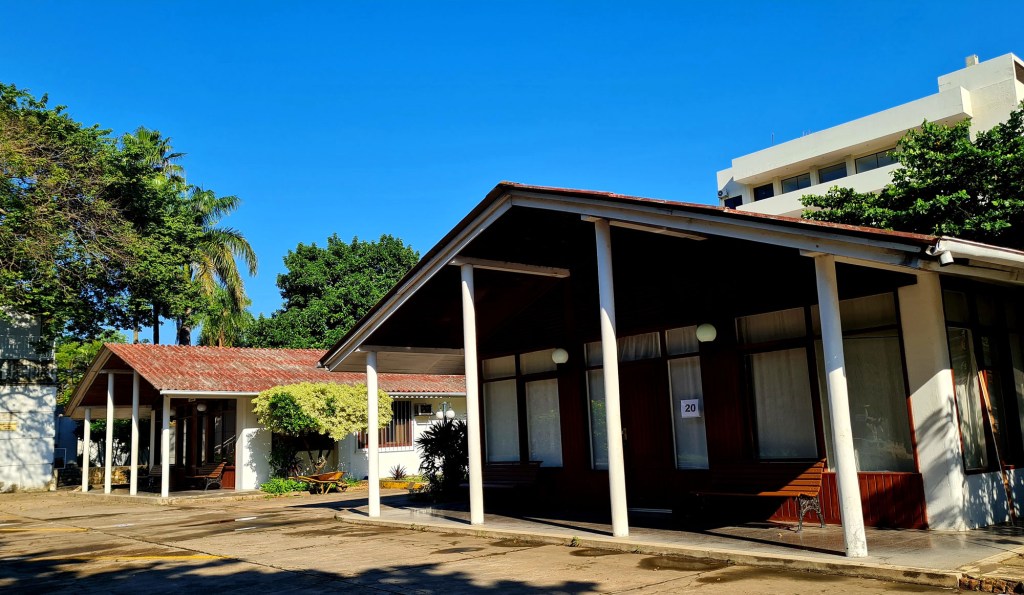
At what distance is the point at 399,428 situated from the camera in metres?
25.6

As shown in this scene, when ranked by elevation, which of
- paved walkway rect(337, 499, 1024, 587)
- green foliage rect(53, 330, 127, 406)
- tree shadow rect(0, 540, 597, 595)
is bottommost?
tree shadow rect(0, 540, 597, 595)

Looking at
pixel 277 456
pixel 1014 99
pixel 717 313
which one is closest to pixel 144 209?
pixel 277 456

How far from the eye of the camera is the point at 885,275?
904cm

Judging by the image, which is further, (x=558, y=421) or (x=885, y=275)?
(x=558, y=421)

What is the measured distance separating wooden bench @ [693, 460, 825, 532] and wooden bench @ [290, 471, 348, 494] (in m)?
13.3

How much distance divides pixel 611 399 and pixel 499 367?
5.71 meters

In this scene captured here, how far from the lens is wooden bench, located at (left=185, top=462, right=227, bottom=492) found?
909 inches

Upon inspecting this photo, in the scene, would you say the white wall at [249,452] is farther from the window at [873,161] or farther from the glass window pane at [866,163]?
the glass window pane at [866,163]

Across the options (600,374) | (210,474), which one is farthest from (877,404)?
(210,474)

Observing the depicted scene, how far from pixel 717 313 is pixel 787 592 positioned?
5.24 meters

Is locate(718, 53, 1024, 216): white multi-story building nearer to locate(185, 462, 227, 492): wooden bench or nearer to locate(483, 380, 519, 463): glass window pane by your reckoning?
locate(483, 380, 519, 463): glass window pane

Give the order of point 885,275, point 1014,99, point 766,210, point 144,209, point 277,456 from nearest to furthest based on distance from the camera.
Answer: point 885,275 < point 277,456 < point 144,209 < point 1014,99 < point 766,210

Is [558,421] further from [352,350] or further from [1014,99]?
[1014,99]

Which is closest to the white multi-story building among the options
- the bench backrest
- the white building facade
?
the bench backrest
